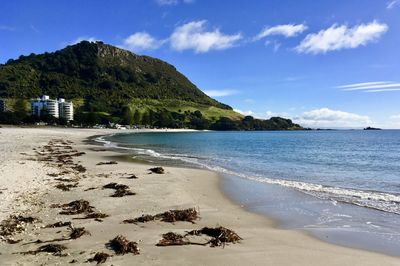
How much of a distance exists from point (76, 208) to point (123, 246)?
539cm

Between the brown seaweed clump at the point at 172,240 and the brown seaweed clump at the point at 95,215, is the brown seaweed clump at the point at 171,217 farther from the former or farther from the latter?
the brown seaweed clump at the point at 172,240

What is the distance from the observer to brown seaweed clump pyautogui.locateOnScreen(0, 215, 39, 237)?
11133 mm

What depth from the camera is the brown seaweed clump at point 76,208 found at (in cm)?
1420

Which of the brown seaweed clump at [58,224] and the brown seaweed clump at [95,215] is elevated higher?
the brown seaweed clump at [58,224]

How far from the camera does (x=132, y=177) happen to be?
80.8 ft

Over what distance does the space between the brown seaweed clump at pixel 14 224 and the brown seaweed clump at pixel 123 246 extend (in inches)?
121

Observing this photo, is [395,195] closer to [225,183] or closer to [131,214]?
[225,183]

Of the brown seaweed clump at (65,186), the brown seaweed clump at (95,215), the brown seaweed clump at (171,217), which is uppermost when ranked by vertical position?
the brown seaweed clump at (171,217)

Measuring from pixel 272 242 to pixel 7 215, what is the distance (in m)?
8.93

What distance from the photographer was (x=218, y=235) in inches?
447

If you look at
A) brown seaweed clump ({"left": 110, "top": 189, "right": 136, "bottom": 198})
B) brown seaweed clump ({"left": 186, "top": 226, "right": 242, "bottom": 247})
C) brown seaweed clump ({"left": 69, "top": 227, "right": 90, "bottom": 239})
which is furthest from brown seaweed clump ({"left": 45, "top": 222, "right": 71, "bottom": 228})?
brown seaweed clump ({"left": 110, "top": 189, "right": 136, "bottom": 198})

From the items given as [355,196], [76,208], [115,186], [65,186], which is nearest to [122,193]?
[115,186]

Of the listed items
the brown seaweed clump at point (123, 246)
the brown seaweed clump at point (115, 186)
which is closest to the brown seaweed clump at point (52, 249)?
the brown seaweed clump at point (123, 246)

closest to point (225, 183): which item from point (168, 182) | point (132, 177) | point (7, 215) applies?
point (168, 182)
